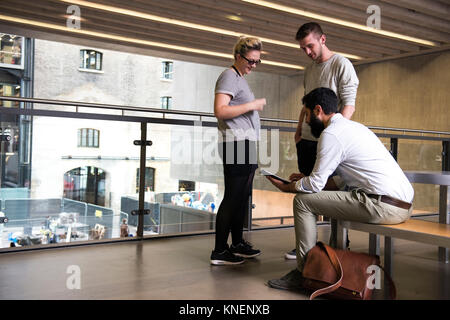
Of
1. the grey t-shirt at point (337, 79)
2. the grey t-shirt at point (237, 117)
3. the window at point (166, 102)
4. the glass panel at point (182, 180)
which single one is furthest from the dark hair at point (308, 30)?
the window at point (166, 102)

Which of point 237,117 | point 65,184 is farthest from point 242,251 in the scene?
point 65,184

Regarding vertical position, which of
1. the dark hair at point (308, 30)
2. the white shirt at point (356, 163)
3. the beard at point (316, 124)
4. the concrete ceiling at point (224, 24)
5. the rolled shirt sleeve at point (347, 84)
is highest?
the concrete ceiling at point (224, 24)

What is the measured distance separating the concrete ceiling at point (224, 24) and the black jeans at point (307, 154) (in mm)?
5269

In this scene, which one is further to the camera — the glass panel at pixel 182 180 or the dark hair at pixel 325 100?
the glass panel at pixel 182 180

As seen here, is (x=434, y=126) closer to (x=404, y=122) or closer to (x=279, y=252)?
(x=404, y=122)

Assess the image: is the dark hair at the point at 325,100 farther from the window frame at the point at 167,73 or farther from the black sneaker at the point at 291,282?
the window frame at the point at 167,73

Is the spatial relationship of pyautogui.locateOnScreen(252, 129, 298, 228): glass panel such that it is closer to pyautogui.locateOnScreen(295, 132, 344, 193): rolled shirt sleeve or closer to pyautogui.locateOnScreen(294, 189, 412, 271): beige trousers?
pyautogui.locateOnScreen(294, 189, 412, 271): beige trousers

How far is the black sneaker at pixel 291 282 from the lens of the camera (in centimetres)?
228

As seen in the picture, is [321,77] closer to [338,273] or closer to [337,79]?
[337,79]

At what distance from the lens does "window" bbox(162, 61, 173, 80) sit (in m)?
18.9

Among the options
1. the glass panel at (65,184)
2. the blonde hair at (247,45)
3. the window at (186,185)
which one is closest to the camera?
the blonde hair at (247,45)

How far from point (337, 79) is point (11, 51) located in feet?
54.8

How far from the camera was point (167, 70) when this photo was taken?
18984 mm

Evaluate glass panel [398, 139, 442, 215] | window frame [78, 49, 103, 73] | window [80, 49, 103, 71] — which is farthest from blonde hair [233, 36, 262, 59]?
window [80, 49, 103, 71]
